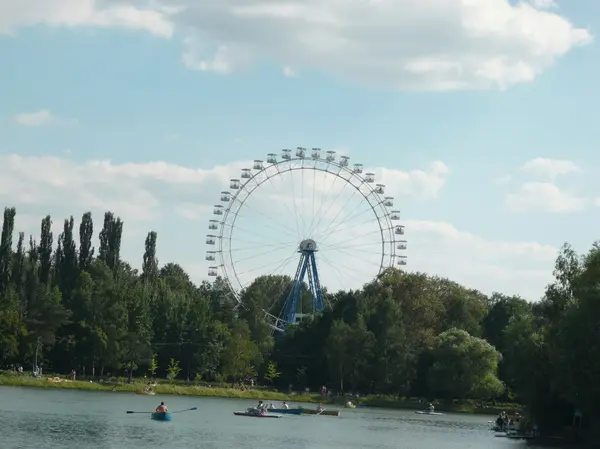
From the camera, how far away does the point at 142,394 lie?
98312 mm

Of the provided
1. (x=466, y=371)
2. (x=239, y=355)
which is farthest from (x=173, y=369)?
(x=466, y=371)

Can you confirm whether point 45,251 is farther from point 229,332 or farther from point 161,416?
point 161,416

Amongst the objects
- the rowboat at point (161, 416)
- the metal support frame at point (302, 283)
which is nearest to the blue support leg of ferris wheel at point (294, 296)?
the metal support frame at point (302, 283)

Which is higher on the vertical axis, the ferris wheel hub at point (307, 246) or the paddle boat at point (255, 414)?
the ferris wheel hub at point (307, 246)

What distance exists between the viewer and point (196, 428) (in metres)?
63.9

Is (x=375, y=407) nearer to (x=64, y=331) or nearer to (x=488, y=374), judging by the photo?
(x=488, y=374)

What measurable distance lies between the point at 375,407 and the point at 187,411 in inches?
1294

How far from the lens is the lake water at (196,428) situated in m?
53.6

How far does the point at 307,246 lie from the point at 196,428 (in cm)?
4907

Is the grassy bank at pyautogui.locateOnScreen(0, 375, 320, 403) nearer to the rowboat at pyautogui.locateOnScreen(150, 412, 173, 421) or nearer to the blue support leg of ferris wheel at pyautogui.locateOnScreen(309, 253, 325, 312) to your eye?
the blue support leg of ferris wheel at pyautogui.locateOnScreen(309, 253, 325, 312)

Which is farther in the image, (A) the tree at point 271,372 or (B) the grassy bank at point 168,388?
(A) the tree at point 271,372

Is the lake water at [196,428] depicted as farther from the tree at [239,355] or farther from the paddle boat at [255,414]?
the tree at [239,355]

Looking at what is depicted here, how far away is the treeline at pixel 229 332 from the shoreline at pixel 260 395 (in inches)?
68.1

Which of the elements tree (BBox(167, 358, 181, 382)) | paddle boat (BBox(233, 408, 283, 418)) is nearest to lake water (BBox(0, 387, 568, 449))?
paddle boat (BBox(233, 408, 283, 418))
